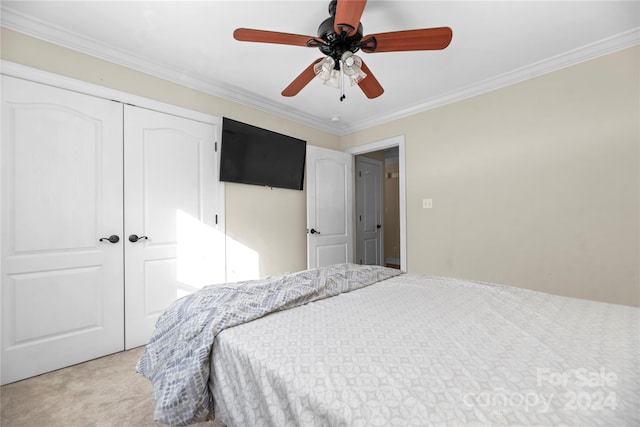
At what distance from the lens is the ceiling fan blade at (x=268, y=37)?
4.97 ft

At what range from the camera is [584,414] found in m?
0.65

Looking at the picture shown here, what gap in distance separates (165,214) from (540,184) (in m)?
3.41

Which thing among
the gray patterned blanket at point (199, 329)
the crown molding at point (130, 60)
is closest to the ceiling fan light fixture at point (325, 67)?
the gray patterned blanket at point (199, 329)

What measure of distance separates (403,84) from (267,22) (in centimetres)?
154

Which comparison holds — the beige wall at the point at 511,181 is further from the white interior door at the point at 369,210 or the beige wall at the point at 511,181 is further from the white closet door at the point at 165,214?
the white interior door at the point at 369,210

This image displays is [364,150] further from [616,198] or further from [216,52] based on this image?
[616,198]

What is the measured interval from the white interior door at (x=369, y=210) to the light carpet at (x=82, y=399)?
3.42 m

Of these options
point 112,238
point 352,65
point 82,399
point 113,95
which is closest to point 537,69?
point 352,65

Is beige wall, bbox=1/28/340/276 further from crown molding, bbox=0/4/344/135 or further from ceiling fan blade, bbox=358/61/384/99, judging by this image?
ceiling fan blade, bbox=358/61/384/99

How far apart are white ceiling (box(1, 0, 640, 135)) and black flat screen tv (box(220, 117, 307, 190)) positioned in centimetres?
43

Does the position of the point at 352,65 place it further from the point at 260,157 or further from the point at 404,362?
the point at 260,157

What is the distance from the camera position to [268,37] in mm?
1545

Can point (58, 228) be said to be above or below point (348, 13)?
below

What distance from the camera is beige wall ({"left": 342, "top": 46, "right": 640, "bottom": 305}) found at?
2.24 meters
